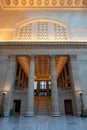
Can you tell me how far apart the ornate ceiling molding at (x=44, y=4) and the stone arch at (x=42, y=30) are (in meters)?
3.17

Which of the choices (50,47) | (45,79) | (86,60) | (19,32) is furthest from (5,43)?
(45,79)

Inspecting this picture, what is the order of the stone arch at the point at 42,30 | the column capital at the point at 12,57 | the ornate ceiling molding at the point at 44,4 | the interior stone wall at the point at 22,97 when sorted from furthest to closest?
1. the ornate ceiling molding at the point at 44,4
2. the stone arch at the point at 42,30
3. the column capital at the point at 12,57
4. the interior stone wall at the point at 22,97

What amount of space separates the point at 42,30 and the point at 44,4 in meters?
5.38

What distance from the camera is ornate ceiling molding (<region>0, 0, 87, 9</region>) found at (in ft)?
71.2

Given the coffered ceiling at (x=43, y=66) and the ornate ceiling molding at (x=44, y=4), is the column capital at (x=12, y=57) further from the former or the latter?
the ornate ceiling molding at (x=44, y=4)

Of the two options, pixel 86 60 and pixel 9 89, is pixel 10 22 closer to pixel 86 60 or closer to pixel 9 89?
pixel 9 89

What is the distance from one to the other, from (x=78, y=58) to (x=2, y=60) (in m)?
10.5

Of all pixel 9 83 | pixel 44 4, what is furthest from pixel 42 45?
pixel 44 4

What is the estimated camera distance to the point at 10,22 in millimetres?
20734

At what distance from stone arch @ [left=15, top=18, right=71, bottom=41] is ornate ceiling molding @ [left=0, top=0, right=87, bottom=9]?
10.4 ft

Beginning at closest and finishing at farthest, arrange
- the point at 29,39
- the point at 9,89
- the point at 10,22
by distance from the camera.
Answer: the point at 9,89
the point at 29,39
the point at 10,22

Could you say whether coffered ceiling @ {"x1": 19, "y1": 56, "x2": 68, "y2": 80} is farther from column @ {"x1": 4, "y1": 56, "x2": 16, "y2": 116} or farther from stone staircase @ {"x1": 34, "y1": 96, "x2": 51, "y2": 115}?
stone staircase @ {"x1": 34, "y1": 96, "x2": 51, "y2": 115}

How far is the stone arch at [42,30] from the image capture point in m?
19.4

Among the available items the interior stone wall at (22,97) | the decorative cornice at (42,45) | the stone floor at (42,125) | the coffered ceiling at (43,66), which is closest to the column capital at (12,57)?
the decorative cornice at (42,45)
